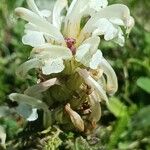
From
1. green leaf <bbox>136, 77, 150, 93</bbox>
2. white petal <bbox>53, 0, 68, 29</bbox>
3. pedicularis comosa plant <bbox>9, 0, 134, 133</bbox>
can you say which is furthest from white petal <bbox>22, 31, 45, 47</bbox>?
green leaf <bbox>136, 77, 150, 93</bbox>

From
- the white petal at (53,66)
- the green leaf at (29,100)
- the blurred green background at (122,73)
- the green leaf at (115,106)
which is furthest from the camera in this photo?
the green leaf at (115,106)

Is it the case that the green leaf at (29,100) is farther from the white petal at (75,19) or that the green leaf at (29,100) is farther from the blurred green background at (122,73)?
the blurred green background at (122,73)

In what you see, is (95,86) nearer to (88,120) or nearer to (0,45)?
(88,120)

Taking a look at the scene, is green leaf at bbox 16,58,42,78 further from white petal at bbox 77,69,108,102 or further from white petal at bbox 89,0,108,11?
white petal at bbox 89,0,108,11

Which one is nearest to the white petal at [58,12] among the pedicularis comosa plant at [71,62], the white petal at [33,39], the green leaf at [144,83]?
the pedicularis comosa plant at [71,62]

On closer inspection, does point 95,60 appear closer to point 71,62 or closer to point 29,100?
point 71,62

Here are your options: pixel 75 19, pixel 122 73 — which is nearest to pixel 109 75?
pixel 75 19

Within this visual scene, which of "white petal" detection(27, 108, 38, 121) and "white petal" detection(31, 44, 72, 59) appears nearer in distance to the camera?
"white petal" detection(31, 44, 72, 59)
